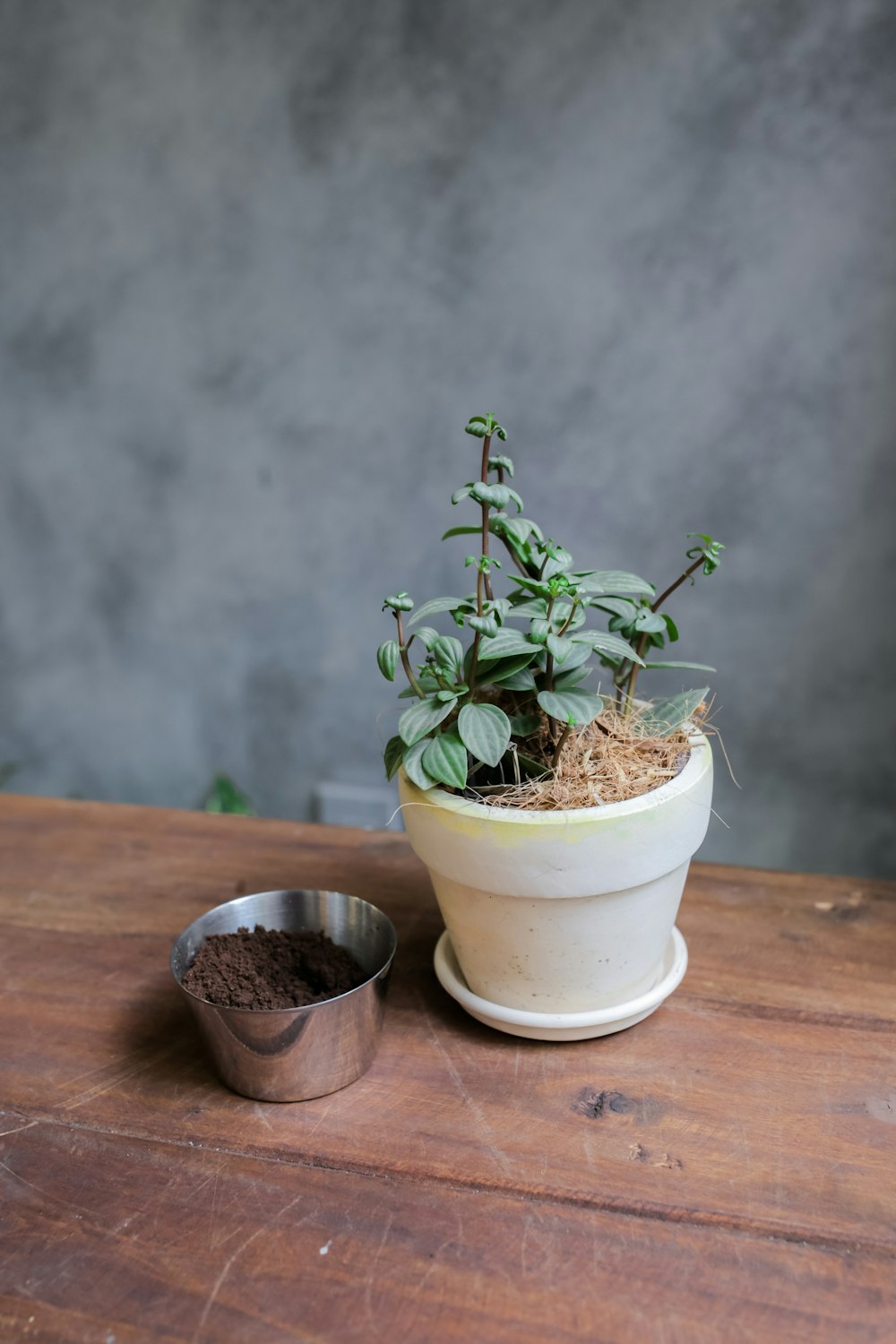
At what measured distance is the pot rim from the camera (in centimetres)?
67

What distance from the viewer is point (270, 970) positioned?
741mm

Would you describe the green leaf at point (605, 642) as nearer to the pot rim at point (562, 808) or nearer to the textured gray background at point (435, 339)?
the pot rim at point (562, 808)

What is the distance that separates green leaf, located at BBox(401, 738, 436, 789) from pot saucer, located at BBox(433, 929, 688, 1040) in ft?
0.58

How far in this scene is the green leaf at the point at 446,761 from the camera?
691 mm

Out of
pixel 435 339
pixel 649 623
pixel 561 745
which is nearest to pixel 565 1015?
pixel 561 745

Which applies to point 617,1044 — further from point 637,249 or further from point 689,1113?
point 637,249

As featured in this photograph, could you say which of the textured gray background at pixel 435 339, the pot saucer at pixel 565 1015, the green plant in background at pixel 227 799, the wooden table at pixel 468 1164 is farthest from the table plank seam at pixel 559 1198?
the green plant in background at pixel 227 799

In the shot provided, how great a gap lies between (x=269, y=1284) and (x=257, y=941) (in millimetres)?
255

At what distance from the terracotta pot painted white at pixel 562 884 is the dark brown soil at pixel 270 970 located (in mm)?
95

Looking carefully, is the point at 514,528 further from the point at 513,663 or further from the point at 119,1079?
the point at 119,1079

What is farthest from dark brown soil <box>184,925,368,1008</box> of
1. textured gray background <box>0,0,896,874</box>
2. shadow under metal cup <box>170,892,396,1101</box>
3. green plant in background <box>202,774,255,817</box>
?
green plant in background <box>202,774,255,817</box>

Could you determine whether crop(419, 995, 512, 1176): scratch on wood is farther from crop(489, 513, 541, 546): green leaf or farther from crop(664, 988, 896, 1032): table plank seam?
crop(489, 513, 541, 546): green leaf

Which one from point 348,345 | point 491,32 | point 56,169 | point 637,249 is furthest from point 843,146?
point 56,169

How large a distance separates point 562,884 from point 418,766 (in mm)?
128
